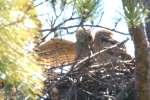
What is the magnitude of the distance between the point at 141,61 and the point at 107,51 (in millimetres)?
1594

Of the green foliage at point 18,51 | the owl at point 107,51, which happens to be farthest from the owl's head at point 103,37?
the green foliage at point 18,51

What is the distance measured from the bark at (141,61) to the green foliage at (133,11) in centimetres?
18

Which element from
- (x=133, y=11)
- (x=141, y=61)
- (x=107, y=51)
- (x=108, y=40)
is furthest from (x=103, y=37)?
(x=133, y=11)

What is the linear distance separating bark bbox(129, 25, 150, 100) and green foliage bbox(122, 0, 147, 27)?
184 mm

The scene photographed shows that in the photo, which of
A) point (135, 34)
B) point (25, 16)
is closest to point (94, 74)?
point (135, 34)

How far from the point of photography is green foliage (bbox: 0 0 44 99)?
1.91 m

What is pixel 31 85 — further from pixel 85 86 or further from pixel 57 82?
pixel 85 86

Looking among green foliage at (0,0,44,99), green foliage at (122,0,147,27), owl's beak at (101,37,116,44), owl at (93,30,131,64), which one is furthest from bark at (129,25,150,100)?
owl's beak at (101,37,116,44)

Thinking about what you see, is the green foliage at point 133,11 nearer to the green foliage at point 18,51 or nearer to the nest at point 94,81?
the green foliage at point 18,51

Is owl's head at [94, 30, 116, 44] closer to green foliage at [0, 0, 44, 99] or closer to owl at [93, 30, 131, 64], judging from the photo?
owl at [93, 30, 131, 64]

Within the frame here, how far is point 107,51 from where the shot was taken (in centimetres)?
432

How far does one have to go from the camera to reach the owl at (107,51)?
14.1 feet

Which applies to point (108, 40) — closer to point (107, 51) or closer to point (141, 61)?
point (107, 51)

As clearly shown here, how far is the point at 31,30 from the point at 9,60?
0.61ft
